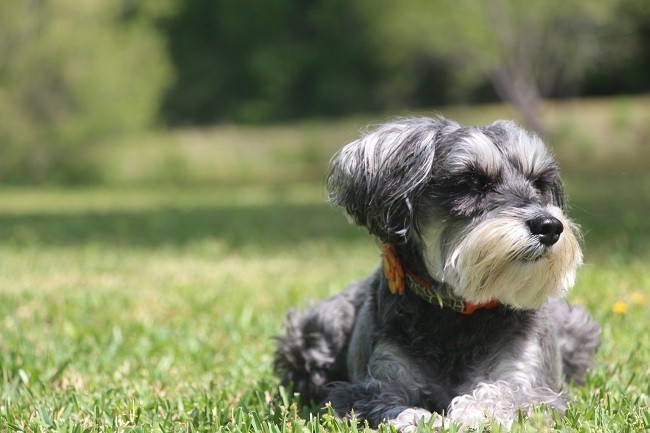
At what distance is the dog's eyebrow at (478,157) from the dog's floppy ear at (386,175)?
134mm

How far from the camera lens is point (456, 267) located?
12.2ft

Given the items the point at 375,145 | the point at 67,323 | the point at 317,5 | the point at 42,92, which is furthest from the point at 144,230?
the point at 317,5

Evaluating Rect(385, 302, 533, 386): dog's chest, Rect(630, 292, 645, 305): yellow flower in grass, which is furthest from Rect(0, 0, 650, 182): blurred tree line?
Rect(385, 302, 533, 386): dog's chest

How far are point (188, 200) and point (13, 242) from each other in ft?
28.7

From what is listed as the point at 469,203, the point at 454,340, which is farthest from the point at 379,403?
the point at 469,203

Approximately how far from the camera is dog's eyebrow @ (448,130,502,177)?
3.80m

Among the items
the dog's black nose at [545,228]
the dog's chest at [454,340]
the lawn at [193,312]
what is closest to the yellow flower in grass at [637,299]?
the lawn at [193,312]

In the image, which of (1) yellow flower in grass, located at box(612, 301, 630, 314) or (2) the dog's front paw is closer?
(2) the dog's front paw

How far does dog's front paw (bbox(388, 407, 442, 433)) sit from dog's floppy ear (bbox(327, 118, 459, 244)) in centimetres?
81

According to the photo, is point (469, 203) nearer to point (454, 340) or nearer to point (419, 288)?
point (419, 288)

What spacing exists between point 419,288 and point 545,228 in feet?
2.13

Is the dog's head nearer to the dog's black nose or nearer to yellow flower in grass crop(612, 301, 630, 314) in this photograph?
the dog's black nose

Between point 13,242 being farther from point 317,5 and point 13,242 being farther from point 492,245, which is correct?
point 317,5

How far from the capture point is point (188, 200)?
2022cm
